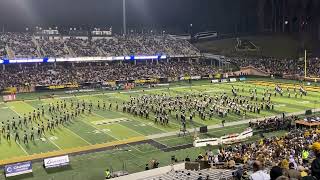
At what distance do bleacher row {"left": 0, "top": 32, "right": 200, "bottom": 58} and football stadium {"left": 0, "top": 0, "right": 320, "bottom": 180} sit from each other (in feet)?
1.18

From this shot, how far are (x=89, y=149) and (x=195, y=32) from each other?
71948mm

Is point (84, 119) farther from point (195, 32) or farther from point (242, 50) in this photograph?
point (195, 32)

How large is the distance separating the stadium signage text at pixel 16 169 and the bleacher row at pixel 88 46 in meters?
45.1

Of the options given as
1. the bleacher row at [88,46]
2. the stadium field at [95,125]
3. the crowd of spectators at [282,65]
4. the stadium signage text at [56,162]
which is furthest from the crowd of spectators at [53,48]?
the stadium signage text at [56,162]

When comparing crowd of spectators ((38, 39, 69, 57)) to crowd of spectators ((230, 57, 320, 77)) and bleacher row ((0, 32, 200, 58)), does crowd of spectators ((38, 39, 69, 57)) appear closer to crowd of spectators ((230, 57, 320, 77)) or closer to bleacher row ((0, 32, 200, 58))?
bleacher row ((0, 32, 200, 58))

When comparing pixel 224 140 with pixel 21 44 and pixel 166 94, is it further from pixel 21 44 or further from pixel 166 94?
pixel 21 44

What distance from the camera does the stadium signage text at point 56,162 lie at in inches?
876

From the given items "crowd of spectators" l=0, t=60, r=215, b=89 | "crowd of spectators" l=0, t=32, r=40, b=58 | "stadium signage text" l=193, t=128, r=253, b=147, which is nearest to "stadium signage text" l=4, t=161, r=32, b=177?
"stadium signage text" l=193, t=128, r=253, b=147

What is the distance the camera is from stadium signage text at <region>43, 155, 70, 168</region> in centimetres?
2225

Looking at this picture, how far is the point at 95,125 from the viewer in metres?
32.8

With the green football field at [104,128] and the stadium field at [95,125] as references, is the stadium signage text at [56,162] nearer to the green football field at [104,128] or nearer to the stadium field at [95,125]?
the green football field at [104,128]

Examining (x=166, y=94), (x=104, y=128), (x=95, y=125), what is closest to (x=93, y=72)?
(x=166, y=94)

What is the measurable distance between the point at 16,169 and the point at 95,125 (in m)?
12.0

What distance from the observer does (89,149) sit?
2598 cm
